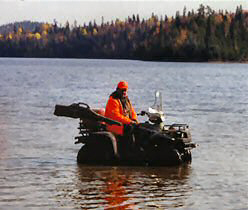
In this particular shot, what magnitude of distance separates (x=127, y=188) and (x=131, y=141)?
2.07 meters

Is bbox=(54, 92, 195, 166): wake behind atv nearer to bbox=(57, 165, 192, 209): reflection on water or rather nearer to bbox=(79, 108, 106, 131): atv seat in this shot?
bbox=(79, 108, 106, 131): atv seat

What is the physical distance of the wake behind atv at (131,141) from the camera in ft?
50.6

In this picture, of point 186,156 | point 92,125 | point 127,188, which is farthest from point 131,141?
point 127,188

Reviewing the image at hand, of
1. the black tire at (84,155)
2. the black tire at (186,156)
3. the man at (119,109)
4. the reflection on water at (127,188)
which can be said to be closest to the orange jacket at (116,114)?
the man at (119,109)

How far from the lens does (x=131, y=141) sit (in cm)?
1551

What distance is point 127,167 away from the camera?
15.8 meters

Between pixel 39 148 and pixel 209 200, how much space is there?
7980 millimetres

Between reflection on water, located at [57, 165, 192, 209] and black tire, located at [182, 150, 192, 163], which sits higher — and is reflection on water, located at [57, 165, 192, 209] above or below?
below

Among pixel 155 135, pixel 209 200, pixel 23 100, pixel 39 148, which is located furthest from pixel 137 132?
pixel 23 100

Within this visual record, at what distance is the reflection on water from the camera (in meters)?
12.2

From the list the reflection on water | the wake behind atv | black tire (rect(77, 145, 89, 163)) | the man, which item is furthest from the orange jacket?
the reflection on water

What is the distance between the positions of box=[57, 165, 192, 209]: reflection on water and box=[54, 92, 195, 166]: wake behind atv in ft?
0.68

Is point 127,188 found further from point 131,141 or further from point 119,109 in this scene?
point 119,109

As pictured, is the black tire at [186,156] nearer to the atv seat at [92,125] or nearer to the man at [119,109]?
the man at [119,109]
